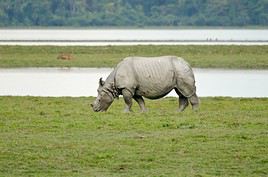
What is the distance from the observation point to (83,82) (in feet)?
115

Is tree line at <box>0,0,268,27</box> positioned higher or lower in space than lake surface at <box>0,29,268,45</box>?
higher

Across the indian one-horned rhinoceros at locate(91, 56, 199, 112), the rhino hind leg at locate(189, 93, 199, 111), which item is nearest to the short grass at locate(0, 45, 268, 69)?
the rhino hind leg at locate(189, 93, 199, 111)

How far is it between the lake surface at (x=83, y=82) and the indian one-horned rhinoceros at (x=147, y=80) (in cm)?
703

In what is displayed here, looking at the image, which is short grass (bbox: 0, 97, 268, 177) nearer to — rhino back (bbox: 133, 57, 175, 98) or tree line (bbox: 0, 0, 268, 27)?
rhino back (bbox: 133, 57, 175, 98)

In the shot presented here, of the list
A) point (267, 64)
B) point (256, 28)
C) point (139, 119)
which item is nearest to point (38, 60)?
point (267, 64)

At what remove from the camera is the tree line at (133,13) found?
146625mm

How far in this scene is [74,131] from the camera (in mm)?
18594

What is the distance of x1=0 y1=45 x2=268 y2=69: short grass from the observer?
1813 inches

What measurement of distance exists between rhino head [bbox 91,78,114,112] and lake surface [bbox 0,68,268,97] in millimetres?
6965

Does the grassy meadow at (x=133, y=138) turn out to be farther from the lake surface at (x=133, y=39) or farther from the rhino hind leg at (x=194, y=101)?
the lake surface at (x=133, y=39)

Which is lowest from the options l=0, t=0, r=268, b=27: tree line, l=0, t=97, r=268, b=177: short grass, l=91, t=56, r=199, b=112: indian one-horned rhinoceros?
l=0, t=97, r=268, b=177: short grass

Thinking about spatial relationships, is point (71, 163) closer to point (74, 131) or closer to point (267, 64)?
point (74, 131)

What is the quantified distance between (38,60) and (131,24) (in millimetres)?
107841

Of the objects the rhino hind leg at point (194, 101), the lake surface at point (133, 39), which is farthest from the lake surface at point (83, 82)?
the lake surface at point (133, 39)
